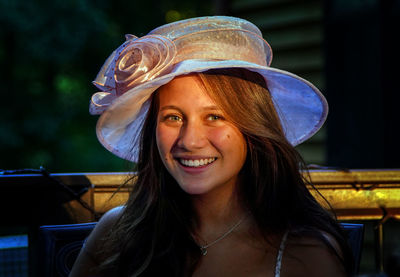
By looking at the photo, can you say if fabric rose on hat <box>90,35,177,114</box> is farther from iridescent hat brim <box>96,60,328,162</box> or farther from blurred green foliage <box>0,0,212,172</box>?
blurred green foliage <box>0,0,212,172</box>

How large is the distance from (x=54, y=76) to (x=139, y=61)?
9120 millimetres

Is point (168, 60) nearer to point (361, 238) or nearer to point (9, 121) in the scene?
point (361, 238)

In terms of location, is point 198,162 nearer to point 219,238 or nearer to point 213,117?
point 213,117

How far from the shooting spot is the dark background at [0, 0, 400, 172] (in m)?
3.52

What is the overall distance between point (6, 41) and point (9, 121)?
1491 mm

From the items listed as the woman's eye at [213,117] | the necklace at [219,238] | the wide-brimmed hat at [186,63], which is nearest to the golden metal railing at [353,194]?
the wide-brimmed hat at [186,63]

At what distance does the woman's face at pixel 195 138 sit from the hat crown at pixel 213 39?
0.09 metres

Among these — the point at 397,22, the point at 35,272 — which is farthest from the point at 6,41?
the point at 35,272

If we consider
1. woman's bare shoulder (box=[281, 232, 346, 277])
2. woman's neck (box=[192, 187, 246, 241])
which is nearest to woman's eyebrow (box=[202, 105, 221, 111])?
woman's neck (box=[192, 187, 246, 241])

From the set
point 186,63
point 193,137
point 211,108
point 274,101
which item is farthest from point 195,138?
point 274,101

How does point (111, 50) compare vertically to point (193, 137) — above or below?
above

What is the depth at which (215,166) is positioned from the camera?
1689 mm

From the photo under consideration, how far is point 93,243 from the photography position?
1.92m

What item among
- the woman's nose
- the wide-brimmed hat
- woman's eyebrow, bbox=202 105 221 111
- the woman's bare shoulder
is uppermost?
the wide-brimmed hat
